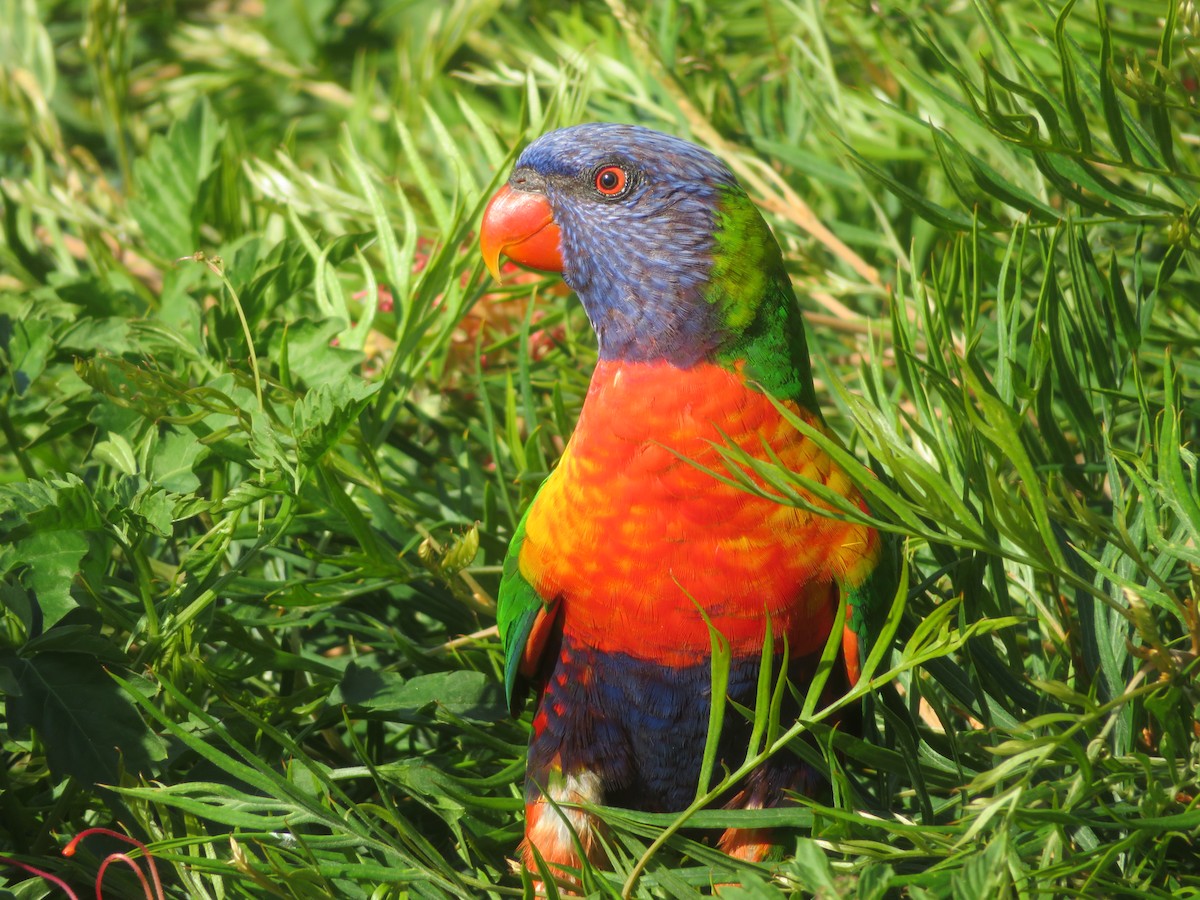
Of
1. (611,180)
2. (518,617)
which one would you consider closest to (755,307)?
(611,180)

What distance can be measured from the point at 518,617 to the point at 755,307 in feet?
2.07

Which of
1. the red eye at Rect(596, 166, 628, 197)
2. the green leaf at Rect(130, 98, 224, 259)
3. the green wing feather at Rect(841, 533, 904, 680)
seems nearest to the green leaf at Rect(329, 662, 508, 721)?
the green wing feather at Rect(841, 533, 904, 680)

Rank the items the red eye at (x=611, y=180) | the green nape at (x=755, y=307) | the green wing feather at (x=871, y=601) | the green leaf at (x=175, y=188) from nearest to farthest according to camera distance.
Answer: the green wing feather at (x=871, y=601)
the green nape at (x=755, y=307)
the red eye at (x=611, y=180)
the green leaf at (x=175, y=188)

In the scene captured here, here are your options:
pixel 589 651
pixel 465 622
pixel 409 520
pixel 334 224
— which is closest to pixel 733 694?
pixel 589 651

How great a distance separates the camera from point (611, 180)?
185 centimetres

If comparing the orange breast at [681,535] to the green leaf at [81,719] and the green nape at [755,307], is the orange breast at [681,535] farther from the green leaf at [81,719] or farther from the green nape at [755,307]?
the green leaf at [81,719]

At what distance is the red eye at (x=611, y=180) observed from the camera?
184 centimetres

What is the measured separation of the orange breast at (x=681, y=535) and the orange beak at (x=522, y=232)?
0.36 m

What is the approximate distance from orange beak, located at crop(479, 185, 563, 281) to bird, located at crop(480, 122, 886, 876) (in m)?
0.01

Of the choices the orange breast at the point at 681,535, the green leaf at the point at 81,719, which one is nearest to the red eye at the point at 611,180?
the orange breast at the point at 681,535

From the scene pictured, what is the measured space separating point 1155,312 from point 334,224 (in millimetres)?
1888

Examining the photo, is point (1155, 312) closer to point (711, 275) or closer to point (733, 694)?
point (711, 275)

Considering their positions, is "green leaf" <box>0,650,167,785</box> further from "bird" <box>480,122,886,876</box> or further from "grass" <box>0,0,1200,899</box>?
"bird" <box>480,122,886,876</box>

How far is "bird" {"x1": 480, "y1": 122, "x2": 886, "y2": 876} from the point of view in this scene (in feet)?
5.15
